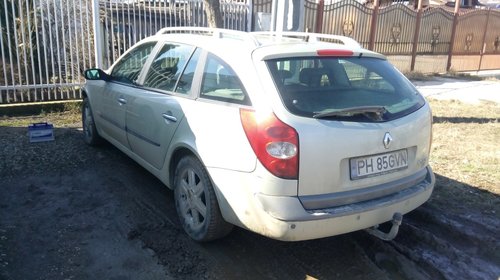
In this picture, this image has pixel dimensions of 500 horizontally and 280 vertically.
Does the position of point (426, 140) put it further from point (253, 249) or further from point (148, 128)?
point (148, 128)

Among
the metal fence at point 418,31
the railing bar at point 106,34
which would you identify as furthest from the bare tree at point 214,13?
the metal fence at point 418,31

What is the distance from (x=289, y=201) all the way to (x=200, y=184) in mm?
851

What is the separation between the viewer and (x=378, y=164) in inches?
121

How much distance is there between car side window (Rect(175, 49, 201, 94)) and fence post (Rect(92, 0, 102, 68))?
5.05m

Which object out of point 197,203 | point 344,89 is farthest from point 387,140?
point 197,203

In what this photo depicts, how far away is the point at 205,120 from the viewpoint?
330 cm

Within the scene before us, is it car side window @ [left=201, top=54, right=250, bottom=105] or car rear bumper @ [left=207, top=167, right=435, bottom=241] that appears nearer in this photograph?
car rear bumper @ [left=207, top=167, right=435, bottom=241]

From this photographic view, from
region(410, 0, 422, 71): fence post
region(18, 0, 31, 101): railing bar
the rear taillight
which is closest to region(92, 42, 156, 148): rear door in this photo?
the rear taillight

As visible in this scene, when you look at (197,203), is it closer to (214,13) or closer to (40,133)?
(40,133)

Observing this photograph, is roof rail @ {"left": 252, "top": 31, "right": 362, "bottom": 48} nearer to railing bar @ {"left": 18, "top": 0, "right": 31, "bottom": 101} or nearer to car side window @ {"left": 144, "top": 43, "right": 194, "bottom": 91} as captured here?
car side window @ {"left": 144, "top": 43, "right": 194, "bottom": 91}

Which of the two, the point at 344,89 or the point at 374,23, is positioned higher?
the point at 374,23

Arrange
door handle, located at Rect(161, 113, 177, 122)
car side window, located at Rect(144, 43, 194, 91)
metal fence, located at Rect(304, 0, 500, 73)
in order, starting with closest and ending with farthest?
door handle, located at Rect(161, 113, 177, 122)
car side window, located at Rect(144, 43, 194, 91)
metal fence, located at Rect(304, 0, 500, 73)

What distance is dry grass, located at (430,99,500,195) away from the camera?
16.1 feet

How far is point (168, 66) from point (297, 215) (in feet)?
6.65
